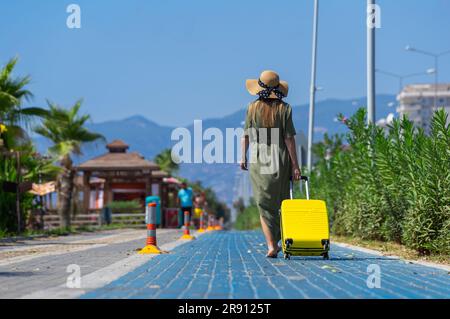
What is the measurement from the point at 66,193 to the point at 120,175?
18.6 meters

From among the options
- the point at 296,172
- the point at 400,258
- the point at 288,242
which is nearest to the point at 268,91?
the point at 296,172

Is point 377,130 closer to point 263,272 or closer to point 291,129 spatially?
point 291,129

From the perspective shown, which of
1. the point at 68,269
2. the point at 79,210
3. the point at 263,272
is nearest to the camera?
the point at 263,272

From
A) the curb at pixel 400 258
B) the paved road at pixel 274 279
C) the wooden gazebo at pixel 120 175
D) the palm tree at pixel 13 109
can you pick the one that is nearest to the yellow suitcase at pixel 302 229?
the paved road at pixel 274 279

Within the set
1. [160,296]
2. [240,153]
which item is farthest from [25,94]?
[160,296]

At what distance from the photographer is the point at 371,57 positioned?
68.3 feet

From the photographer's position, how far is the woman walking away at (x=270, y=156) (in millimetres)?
12625

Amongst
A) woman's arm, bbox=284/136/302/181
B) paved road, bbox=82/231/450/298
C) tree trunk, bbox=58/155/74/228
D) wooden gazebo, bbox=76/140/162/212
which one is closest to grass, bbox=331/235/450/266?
paved road, bbox=82/231/450/298

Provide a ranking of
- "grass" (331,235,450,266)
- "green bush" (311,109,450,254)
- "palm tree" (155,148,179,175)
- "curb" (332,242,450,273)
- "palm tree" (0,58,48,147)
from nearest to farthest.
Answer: "curb" (332,242,450,273) → "grass" (331,235,450,266) → "green bush" (311,109,450,254) → "palm tree" (0,58,48,147) → "palm tree" (155,148,179,175)

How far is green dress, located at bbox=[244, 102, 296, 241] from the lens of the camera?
12617mm

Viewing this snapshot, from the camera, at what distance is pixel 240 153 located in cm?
1282

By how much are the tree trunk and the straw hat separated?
68.7ft

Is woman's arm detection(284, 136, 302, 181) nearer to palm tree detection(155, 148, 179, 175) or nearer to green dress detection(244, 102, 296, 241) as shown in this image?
green dress detection(244, 102, 296, 241)
